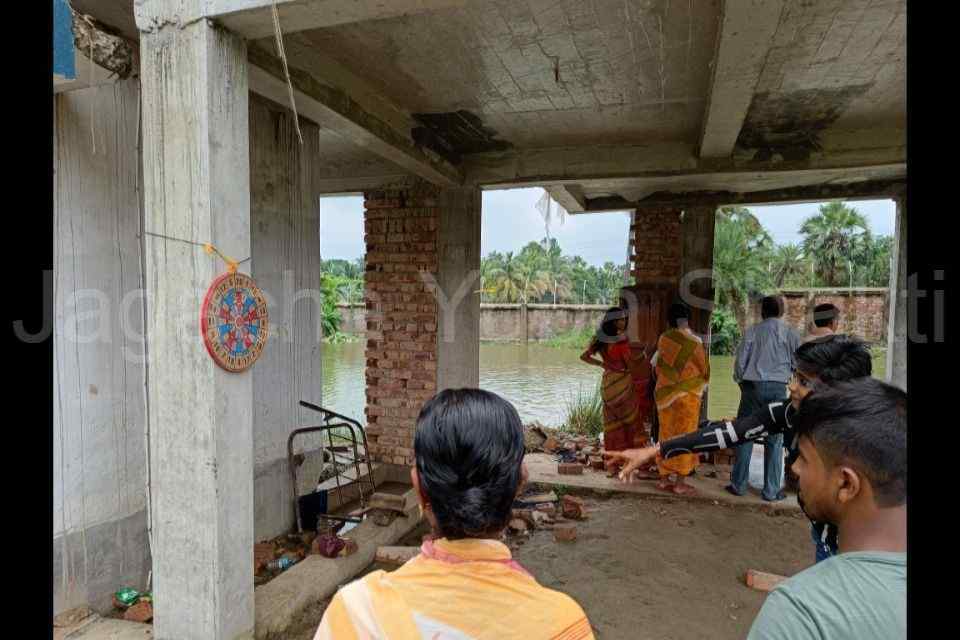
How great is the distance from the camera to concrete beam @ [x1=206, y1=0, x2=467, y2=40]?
2293 millimetres

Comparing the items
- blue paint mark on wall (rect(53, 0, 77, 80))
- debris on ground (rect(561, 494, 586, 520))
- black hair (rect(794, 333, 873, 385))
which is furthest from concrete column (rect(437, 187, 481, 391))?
black hair (rect(794, 333, 873, 385))

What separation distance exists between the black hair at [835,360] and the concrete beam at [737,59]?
59.7 inches

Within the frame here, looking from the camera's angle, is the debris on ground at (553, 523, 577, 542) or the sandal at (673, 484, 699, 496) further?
the sandal at (673, 484, 699, 496)

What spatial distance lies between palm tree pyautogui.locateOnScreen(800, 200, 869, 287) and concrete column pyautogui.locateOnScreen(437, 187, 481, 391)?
30.8m

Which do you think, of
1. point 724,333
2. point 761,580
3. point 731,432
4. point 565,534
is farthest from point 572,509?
point 724,333

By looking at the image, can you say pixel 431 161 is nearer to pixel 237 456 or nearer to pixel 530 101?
pixel 530 101

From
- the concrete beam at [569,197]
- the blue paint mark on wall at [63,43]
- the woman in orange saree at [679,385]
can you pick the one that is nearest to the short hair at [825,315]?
the woman in orange saree at [679,385]

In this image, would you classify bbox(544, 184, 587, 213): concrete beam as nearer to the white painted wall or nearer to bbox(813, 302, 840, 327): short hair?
bbox(813, 302, 840, 327): short hair

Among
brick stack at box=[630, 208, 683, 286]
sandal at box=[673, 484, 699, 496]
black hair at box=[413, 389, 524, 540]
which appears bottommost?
sandal at box=[673, 484, 699, 496]

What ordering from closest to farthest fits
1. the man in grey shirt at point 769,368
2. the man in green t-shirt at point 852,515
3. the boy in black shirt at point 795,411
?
the man in green t-shirt at point 852,515
the boy in black shirt at point 795,411
the man in grey shirt at point 769,368

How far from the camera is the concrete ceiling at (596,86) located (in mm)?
2820

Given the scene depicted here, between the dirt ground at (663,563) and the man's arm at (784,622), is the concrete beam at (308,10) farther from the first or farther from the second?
the dirt ground at (663,563)

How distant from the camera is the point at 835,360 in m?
2.03

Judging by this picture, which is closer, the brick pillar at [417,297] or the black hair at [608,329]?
the brick pillar at [417,297]
